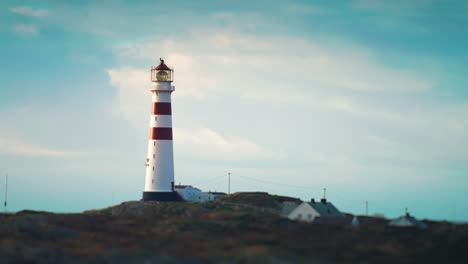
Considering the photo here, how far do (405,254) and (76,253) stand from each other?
859 inches

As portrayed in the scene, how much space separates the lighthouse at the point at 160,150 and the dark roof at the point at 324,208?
16.7m

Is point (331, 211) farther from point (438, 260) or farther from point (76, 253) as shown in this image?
point (76, 253)

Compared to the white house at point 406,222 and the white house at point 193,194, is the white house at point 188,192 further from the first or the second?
the white house at point 406,222

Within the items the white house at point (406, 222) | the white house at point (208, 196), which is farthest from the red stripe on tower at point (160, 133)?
the white house at point (406, 222)

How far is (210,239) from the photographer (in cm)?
6259

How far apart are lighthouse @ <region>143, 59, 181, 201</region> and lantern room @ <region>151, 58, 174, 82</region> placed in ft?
2.21

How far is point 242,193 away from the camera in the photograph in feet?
336

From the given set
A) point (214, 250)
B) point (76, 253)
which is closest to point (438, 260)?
point (214, 250)

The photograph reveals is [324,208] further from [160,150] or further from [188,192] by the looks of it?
[188,192]

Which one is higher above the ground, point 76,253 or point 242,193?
point 242,193

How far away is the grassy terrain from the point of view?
53031 millimetres

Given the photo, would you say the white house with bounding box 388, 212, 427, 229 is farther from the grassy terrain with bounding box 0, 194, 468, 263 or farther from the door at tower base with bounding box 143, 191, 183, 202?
the door at tower base with bounding box 143, 191, 183, 202

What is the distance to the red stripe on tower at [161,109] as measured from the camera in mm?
85938

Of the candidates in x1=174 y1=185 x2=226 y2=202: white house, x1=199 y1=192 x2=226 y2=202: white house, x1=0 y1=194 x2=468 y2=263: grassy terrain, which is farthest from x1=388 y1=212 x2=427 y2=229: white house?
x1=199 y1=192 x2=226 y2=202: white house
